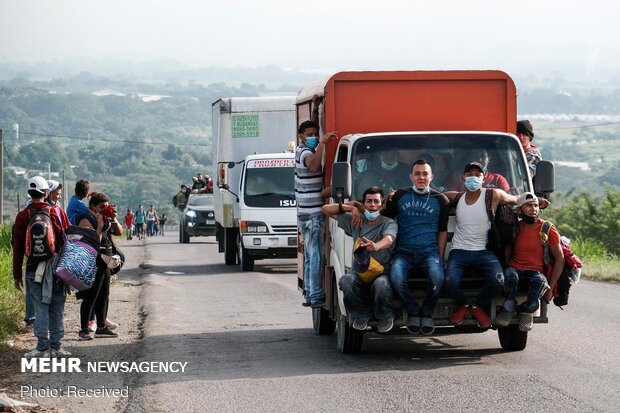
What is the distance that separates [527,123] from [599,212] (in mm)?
33901

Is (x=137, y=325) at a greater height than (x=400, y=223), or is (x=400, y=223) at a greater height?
(x=400, y=223)

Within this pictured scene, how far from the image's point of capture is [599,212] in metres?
47.1

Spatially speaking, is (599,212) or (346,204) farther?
(599,212)

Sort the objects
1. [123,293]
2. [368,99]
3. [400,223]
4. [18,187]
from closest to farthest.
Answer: [400,223] → [368,99] → [123,293] → [18,187]

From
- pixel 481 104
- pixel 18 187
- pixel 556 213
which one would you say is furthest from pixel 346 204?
pixel 18 187

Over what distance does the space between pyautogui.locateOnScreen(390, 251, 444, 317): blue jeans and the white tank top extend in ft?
0.88

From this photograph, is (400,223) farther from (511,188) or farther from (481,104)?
(481,104)

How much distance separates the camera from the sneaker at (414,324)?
1141 cm

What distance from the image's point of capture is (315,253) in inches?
516

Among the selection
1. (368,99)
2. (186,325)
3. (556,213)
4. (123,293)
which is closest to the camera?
(368,99)

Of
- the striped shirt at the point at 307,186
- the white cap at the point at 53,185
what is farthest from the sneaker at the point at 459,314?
the white cap at the point at 53,185

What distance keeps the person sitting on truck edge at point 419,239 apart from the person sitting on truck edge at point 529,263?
636 millimetres

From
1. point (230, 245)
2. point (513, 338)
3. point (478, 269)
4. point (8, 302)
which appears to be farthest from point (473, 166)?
point (230, 245)

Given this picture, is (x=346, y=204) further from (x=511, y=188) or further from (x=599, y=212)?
(x=599, y=212)
